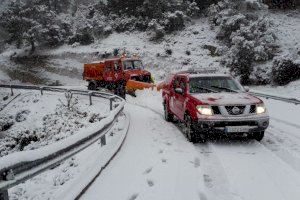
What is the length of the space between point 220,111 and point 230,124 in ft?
1.25

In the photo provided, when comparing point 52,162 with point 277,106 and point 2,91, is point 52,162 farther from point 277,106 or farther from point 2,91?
point 2,91

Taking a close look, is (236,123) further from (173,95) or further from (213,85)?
(173,95)

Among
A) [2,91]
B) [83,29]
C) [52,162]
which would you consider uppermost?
[83,29]

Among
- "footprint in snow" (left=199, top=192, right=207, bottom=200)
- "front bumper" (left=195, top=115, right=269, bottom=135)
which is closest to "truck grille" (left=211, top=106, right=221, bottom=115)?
"front bumper" (left=195, top=115, right=269, bottom=135)

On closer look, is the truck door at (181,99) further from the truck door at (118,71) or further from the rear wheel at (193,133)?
the truck door at (118,71)

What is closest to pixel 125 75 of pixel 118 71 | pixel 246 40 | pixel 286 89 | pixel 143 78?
pixel 118 71

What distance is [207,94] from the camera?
33.9 ft

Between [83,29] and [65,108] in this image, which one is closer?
[65,108]

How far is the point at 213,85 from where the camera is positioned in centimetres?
1098

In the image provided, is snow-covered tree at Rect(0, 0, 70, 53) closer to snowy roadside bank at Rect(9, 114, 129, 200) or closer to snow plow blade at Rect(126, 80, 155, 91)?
snow plow blade at Rect(126, 80, 155, 91)

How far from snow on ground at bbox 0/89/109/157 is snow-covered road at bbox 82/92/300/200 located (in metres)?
6.35

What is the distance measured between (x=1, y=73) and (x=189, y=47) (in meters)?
22.0

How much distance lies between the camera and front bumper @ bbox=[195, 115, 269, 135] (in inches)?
361

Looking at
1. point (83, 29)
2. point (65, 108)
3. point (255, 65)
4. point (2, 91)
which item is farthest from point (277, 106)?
point (83, 29)
